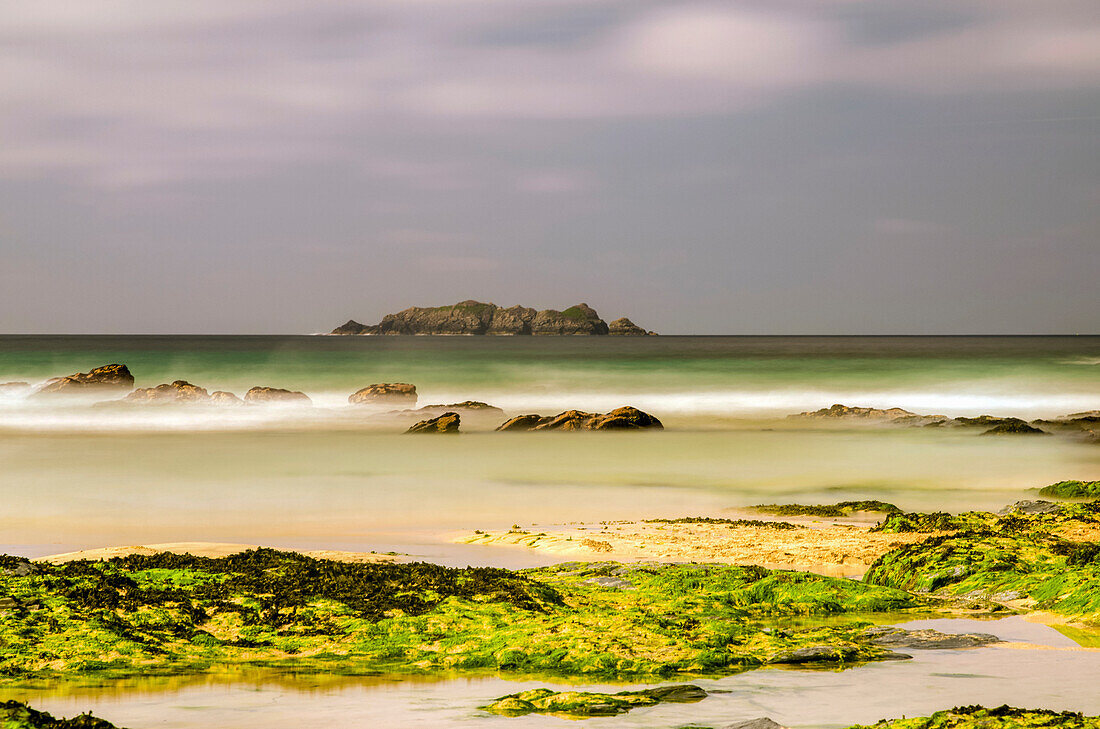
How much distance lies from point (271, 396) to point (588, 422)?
892 inches

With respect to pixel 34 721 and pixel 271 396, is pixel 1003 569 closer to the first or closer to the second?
pixel 34 721

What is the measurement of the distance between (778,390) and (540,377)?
64.0 feet

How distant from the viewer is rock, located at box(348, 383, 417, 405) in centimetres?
5019

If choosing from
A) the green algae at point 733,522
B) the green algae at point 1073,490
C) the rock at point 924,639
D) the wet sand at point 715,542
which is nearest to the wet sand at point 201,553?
the wet sand at point 715,542

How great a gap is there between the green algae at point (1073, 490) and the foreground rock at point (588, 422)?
16.7 meters

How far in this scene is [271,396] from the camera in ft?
163

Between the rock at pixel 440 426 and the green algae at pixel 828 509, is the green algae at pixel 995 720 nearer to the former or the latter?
the green algae at pixel 828 509

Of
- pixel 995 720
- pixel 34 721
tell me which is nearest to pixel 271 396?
pixel 34 721

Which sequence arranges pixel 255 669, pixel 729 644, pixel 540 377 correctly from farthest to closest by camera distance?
pixel 540 377 → pixel 729 644 → pixel 255 669

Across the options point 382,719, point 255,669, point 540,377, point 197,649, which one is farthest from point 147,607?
point 540,377

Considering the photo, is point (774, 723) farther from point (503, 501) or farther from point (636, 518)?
point (503, 501)

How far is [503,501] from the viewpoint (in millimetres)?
17328

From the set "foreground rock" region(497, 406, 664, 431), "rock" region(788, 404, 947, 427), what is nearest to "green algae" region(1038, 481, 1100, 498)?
"foreground rock" region(497, 406, 664, 431)

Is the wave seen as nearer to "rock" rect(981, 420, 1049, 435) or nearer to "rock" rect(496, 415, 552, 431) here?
"rock" rect(496, 415, 552, 431)
